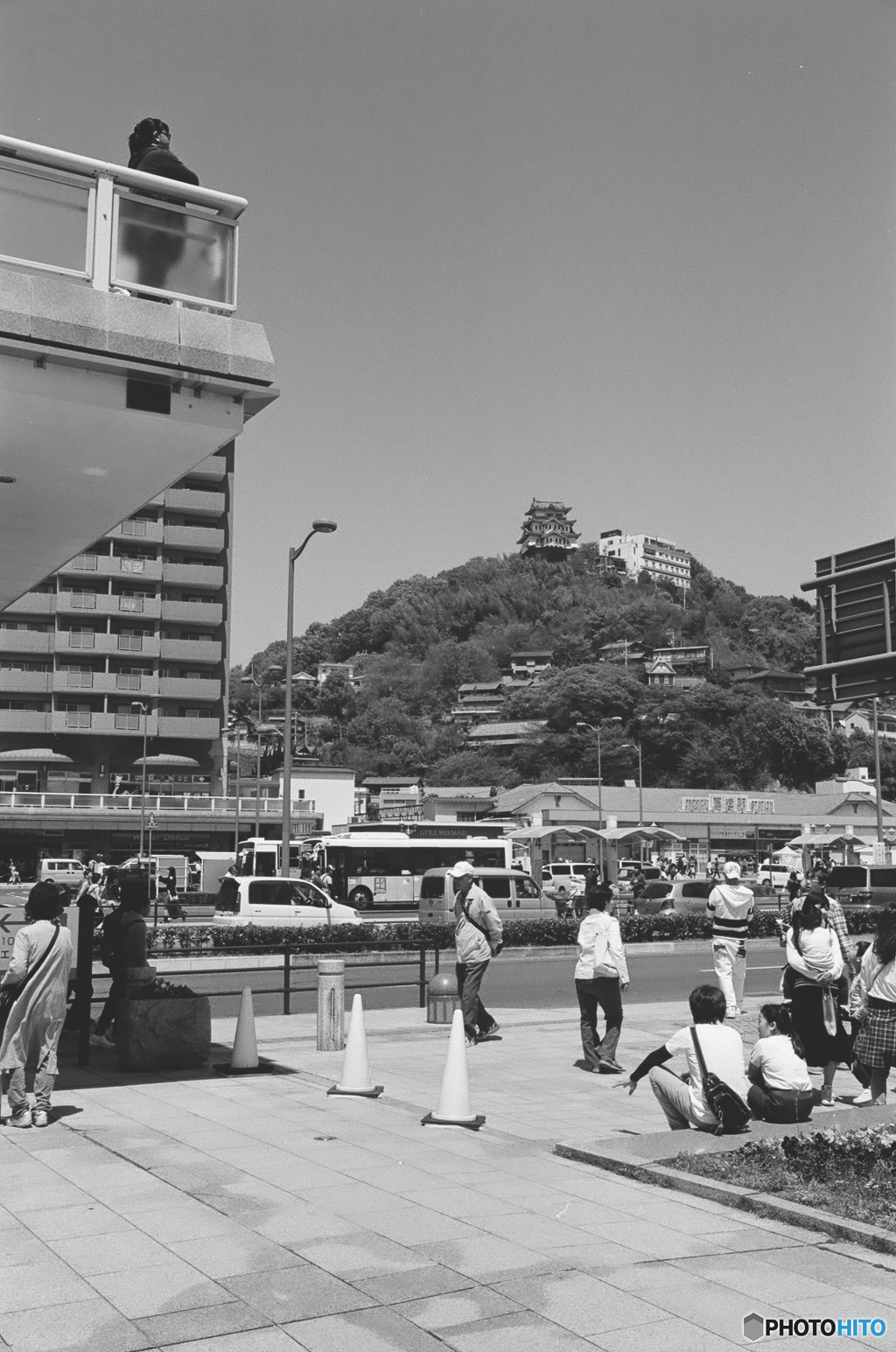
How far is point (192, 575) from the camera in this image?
69750 mm

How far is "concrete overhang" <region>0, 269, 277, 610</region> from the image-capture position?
27.3 feet

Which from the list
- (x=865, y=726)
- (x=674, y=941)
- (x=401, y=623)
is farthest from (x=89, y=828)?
(x=401, y=623)

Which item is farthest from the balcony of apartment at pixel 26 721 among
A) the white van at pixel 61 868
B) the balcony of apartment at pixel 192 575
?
the white van at pixel 61 868

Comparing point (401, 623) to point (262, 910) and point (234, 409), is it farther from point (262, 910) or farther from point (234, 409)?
point (234, 409)

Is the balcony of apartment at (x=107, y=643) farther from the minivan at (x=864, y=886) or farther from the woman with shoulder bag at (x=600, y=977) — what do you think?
the woman with shoulder bag at (x=600, y=977)

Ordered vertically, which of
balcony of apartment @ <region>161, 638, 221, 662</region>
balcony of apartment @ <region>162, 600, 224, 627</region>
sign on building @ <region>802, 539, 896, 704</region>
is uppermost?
balcony of apartment @ <region>162, 600, 224, 627</region>

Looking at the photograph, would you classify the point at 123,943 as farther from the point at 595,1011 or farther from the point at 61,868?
Result: the point at 61,868

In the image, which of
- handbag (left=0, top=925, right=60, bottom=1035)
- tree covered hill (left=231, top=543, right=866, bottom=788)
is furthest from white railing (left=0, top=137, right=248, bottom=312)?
tree covered hill (left=231, top=543, right=866, bottom=788)

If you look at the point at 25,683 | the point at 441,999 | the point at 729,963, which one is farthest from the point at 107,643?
the point at 729,963

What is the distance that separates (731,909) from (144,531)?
5965 cm

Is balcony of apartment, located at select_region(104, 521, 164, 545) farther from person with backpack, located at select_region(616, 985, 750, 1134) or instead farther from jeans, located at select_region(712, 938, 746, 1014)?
person with backpack, located at select_region(616, 985, 750, 1134)

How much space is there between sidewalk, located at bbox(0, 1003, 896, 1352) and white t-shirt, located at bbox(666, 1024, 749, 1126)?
494mm

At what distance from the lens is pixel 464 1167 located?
23.4ft

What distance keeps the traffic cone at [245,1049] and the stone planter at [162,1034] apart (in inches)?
10.9
